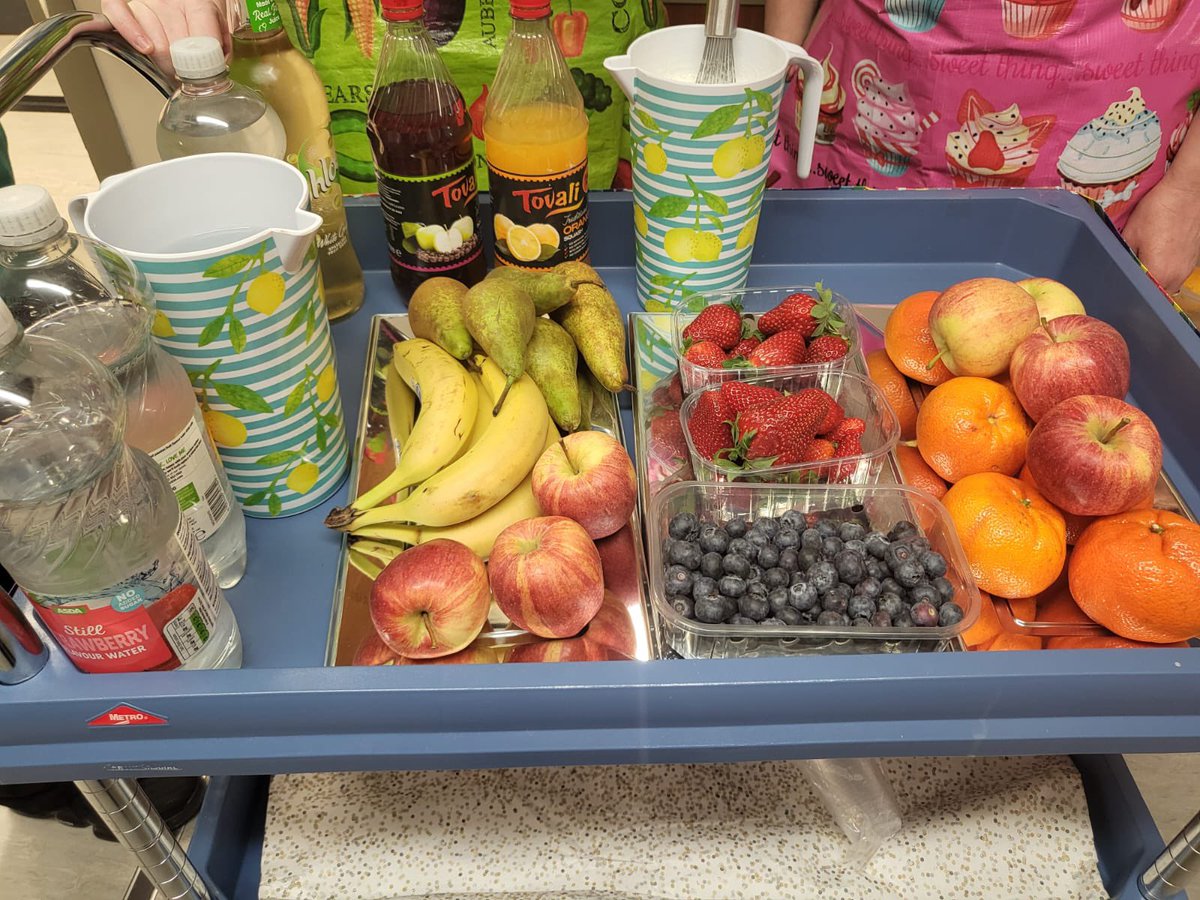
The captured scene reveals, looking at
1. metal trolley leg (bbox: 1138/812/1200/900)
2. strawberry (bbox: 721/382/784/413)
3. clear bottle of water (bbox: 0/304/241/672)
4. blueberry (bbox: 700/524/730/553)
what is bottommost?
metal trolley leg (bbox: 1138/812/1200/900)

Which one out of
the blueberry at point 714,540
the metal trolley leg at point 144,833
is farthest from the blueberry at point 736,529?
the metal trolley leg at point 144,833

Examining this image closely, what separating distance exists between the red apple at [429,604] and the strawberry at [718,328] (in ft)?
1.21

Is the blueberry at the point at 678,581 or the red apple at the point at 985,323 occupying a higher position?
the red apple at the point at 985,323

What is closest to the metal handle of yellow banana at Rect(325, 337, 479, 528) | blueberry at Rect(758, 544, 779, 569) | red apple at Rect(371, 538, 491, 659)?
yellow banana at Rect(325, 337, 479, 528)

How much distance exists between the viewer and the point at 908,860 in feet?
2.99

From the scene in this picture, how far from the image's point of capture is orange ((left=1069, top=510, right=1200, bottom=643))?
2.23 ft

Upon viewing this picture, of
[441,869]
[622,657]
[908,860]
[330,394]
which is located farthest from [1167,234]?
[441,869]

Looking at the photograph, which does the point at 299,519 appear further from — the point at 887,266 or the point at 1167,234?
the point at 1167,234

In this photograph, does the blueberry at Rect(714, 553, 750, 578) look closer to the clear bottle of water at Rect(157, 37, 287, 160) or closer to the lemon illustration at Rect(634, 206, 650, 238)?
the lemon illustration at Rect(634, 206, 650, 238)

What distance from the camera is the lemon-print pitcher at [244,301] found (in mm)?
657

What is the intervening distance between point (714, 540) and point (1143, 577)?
0.34m

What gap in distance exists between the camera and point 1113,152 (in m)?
1.14

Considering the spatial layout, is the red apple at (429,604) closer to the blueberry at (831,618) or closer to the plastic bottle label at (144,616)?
the plastic bottle label at (144,616)

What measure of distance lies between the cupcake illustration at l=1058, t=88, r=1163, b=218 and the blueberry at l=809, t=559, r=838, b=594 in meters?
0.75
